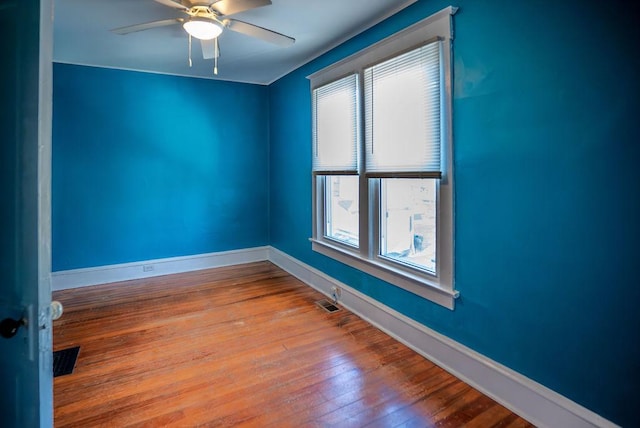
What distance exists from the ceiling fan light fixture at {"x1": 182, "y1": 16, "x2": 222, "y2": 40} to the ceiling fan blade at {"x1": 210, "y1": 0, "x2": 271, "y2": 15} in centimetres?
10

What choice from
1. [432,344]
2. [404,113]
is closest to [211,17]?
[404,113]

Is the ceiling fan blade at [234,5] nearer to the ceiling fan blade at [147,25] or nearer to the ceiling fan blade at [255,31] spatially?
the ceiling fan blade at [255,31]

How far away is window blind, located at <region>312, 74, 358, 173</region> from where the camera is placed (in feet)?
10.9

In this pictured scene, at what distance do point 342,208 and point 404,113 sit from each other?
1.41 metres

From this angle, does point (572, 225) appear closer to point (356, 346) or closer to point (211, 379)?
point (356, 346)

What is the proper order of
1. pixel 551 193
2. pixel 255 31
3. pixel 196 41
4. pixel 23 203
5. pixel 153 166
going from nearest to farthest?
pixel 23 203
pixel 551 193
pixel 255 31
pixel 196 41
pixel 153 166

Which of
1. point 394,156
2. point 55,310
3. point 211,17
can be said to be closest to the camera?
point 55,310

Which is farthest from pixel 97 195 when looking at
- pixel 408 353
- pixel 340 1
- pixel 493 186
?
pixel 493 186

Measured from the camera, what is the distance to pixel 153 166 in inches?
179

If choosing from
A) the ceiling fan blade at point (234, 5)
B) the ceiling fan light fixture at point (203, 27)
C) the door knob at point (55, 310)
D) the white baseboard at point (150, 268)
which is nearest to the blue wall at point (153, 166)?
the white baseboard at point (150, 268)

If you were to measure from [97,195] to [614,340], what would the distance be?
494 cm

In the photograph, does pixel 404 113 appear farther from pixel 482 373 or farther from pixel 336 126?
pixel 482 373

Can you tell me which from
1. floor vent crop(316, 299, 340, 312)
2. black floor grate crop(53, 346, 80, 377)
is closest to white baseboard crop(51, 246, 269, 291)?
black floor grate crop(53, 346, 80, 377)

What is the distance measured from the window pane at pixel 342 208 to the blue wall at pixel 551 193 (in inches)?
52.0
